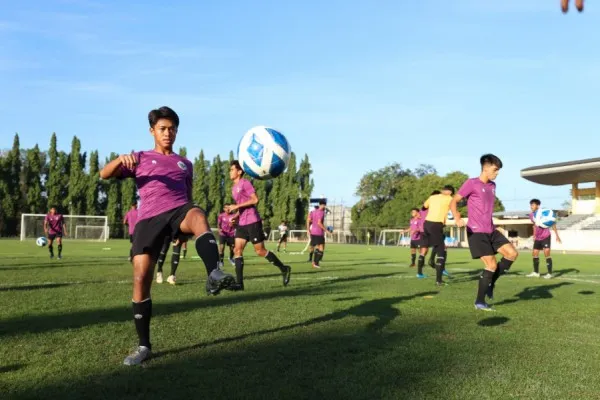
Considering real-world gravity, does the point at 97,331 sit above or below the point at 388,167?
below

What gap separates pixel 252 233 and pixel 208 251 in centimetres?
577

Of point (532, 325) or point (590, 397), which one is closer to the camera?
point (590, 397)

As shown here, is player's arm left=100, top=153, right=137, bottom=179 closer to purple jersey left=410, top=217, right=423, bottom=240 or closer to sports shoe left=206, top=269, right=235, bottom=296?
sports shoe left=206, top=269, right=235, bottom=296

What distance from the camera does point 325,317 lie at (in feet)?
22.7

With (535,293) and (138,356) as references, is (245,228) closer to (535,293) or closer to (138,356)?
(535,293)

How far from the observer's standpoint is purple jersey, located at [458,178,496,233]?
27.5 feet

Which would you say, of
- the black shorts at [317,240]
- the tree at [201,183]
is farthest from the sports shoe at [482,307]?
the tree at [201,183]

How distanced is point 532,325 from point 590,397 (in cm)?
315

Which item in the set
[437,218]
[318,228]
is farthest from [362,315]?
[318,228]

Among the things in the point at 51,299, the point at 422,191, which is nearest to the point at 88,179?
the point at 422,191

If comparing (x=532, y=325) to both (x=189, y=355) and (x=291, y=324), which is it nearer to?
(x=291, y=324)

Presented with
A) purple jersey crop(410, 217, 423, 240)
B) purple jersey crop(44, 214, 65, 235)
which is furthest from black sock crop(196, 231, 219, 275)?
purple jersey crop(44, 214, 65, 235)

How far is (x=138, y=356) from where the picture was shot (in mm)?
4480

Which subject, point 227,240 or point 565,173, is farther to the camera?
point 565,173
